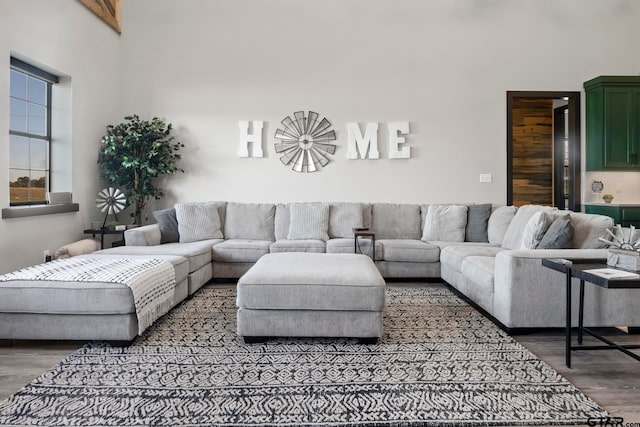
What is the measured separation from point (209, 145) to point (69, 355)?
3.65 metres

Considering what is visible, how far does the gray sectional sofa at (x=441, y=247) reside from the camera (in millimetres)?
2998

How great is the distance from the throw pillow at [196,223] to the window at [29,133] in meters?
1.43

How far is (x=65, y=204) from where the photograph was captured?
4695 mm

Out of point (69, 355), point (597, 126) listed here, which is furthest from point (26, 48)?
point (597, 126)

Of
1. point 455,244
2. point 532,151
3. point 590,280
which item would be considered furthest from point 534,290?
point 532,151

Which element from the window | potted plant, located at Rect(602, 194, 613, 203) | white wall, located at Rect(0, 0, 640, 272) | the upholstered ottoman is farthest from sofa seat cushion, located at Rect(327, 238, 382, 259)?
potted plant, located at Rect(602, 194, 613, 203)

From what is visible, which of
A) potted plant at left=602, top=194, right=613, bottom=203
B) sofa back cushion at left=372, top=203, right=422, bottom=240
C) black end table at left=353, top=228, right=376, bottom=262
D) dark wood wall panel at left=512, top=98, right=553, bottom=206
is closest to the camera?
black end table at left=353, top=228, right=376, bottom=262

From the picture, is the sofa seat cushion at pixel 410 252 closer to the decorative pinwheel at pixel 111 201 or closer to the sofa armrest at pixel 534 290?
the sofa armrest at pixel 534 290

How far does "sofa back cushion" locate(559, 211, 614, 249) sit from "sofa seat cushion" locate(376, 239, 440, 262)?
5.01 feet

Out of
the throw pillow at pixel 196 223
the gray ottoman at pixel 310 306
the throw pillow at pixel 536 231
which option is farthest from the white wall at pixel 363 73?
the gray ottoman at pixel 310 306

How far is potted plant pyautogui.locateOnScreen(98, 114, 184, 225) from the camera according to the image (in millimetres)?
5293

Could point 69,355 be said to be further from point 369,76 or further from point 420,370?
point 369,76

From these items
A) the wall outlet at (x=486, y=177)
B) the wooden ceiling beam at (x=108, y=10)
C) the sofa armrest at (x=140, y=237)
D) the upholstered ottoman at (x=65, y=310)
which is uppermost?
the wooden ceiling beam at (x=108, y=10)

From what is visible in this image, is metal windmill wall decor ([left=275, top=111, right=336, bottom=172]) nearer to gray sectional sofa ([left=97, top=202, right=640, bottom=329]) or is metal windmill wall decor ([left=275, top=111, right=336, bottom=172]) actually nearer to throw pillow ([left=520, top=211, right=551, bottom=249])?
gray sectional sofa ([left=97, top=202, right=640, bottom=329])
